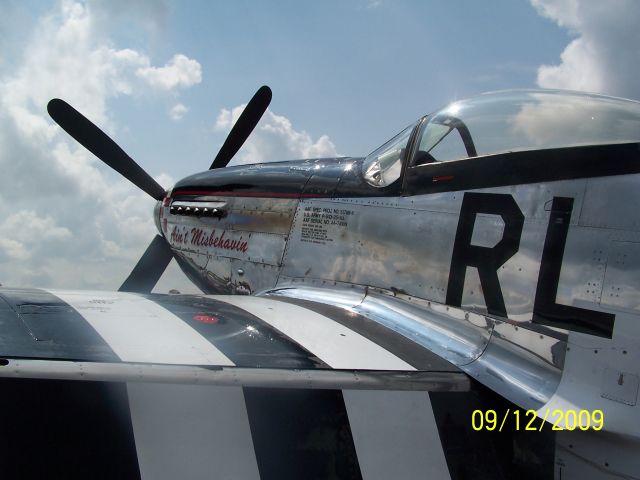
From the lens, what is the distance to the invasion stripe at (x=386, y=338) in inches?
104

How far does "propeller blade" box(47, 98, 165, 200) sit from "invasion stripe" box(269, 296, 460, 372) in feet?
12.7

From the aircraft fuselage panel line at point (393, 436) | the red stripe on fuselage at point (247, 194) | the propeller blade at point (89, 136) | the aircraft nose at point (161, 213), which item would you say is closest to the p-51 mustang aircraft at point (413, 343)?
the aircraft fuselage panel line at point (393, 436)

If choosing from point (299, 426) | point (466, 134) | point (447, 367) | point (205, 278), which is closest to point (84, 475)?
point (299, 426)

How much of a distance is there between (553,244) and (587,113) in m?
0.81

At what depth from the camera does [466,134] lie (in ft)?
11.8

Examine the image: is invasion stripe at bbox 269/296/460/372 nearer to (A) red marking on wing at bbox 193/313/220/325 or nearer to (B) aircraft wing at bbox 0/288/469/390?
(B) aircraft wing at bbox 0/288/469/390

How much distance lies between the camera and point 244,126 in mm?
8062

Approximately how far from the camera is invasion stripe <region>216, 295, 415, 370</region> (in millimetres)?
2490

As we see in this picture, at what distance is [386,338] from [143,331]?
49.0 inches

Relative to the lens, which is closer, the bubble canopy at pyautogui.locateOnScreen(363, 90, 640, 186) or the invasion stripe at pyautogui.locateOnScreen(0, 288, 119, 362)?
the invasion stripe at pyautogui.locateOnScreen(0, 288, 119, 362)

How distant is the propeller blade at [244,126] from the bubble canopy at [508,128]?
4.02m

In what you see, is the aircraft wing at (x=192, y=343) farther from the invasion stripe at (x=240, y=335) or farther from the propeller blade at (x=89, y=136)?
the propeller blade at (x=89, y=136)

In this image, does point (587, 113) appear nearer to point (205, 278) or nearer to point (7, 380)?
point (7, 380)

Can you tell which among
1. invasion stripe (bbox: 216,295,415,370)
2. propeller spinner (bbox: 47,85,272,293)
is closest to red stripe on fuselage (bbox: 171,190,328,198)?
propeller spinner (bbox: 47,85,272,293)
